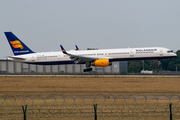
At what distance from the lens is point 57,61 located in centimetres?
6272

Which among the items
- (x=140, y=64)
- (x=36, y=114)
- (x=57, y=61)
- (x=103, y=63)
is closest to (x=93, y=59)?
(x=103, y=63)

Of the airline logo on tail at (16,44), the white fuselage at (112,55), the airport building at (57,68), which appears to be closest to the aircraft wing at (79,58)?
the white fuselage at (112,55)

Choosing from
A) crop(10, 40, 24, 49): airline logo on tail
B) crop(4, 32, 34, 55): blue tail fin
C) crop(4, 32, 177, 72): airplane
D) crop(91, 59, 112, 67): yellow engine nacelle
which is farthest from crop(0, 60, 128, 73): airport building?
crop(91, 59, 112, 67): yellow engine nacelle

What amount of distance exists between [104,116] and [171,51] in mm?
45584

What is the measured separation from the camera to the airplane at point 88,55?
57.1 meters

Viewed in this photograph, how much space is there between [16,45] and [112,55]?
25338 millimetres

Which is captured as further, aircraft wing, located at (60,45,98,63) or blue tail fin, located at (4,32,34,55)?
blue tail fin, located at (4,32,34,55)

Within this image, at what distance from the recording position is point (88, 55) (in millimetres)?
61406

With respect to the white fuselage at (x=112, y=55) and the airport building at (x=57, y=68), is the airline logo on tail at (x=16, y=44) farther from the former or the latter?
the airport building at (x=57, y=68)

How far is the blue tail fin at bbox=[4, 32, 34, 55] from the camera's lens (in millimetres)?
66312

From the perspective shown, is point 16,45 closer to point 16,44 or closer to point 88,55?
point 16,44

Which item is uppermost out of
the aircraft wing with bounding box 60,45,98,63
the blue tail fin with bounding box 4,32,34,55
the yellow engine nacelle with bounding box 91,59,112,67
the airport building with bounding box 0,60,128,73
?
the blue tail fin with bounding box 4,32,34,55

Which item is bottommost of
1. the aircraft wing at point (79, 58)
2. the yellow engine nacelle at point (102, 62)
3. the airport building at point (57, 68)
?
the airport building at point (57, 68)

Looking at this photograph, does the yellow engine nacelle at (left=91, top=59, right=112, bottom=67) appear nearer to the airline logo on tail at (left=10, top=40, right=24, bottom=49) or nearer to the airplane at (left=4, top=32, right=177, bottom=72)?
the airplane at (left=4, top=32, right=177, bottom=72)
